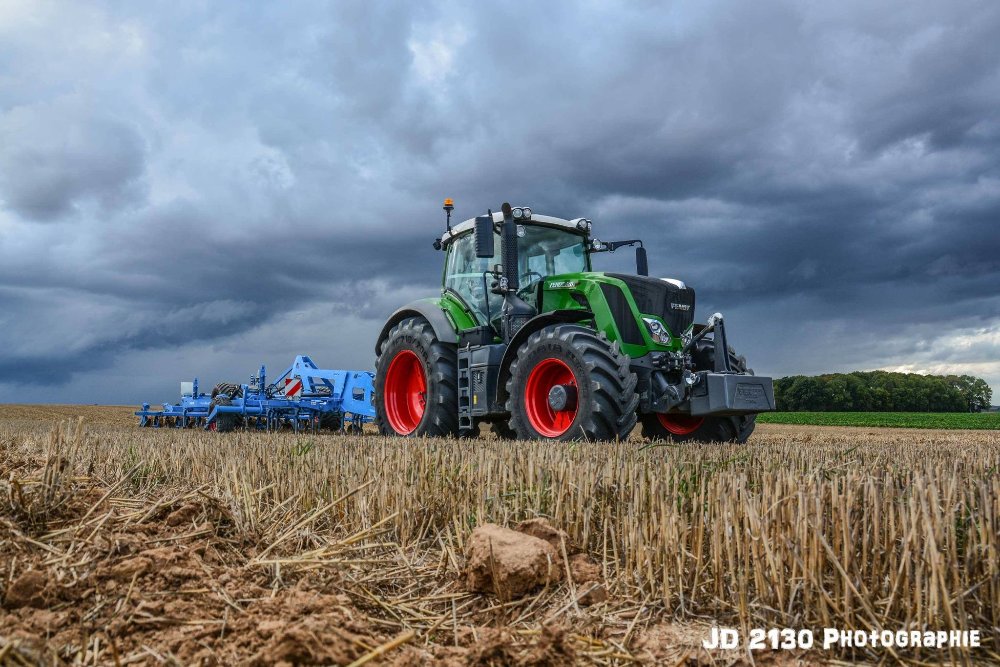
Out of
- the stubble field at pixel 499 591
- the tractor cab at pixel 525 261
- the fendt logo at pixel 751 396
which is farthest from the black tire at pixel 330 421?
the stubble field at pixel 499 591

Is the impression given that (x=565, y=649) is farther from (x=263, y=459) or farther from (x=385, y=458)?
(x=263, y=459)

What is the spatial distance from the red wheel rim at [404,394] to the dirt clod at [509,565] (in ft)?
24.2

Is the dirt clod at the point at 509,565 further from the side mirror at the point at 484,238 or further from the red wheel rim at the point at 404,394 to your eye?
the red wheel rim at the point at 404,394

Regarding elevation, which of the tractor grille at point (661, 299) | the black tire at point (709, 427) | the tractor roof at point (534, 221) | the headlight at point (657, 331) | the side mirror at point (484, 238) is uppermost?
the tractor roof at point (534, 221)

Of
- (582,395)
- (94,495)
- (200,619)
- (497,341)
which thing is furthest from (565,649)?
(497,341)

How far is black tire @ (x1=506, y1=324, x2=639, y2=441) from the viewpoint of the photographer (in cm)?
711

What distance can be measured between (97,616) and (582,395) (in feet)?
16.6

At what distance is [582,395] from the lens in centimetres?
727

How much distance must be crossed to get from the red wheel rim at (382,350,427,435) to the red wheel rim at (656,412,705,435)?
130 inches

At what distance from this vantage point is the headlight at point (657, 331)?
7855mm

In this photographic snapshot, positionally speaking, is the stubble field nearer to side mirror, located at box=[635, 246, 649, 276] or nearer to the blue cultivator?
side mirror, located at box=[635, 246, 649, 276]

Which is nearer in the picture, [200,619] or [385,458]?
[200,619]

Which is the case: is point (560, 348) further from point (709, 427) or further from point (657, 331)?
point (709, 427)

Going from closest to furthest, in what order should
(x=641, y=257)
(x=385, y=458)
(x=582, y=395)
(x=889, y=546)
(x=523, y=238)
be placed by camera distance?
(x=889, y=546) < (x=385, y=458) < (x=582, y=395) < (x=523, y=238) < (x=641, y=257)
